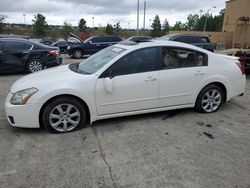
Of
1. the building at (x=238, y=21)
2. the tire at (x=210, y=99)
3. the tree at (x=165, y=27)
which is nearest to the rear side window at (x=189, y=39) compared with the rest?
the building at (x=238, y=21)

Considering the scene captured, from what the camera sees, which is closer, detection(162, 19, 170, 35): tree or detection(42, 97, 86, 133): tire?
detection(42, 97, 86, 133): tire

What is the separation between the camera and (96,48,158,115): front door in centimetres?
396

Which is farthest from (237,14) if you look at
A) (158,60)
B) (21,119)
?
(21,119)

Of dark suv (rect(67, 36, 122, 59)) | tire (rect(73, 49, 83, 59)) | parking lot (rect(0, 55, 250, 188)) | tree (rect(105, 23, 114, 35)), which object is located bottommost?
parking lot (rect(0, 55, 250, 188))

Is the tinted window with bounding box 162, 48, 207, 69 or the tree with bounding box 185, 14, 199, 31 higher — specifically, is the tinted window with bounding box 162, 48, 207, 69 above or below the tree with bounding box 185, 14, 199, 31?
below

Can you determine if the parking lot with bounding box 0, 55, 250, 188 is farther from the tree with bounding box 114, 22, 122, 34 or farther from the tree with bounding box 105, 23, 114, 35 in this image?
the tree with bounding box 114, 22, 122, 34

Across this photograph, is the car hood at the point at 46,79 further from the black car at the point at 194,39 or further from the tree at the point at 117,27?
the tree at the point at 117,27

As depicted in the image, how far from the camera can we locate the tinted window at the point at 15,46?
8.93 meters

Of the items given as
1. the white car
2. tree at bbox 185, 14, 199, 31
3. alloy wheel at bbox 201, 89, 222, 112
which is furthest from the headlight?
tree at bbox 185, 14, 199, 31

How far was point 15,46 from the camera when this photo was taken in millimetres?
9039

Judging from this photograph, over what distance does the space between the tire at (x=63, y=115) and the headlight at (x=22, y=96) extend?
1.03ft

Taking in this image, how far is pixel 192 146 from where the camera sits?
3457mm

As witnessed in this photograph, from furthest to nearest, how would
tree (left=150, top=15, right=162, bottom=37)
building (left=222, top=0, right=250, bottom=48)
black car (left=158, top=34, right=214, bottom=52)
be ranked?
tree (left=150, top=15, right=162, bottom=37) → building (left=222, top=0, right=250, bottom=48) → black car (left=158, top=34, right=214, bottom=52)

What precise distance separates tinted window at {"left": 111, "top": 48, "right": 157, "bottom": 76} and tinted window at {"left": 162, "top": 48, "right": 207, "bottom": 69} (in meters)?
0.25
